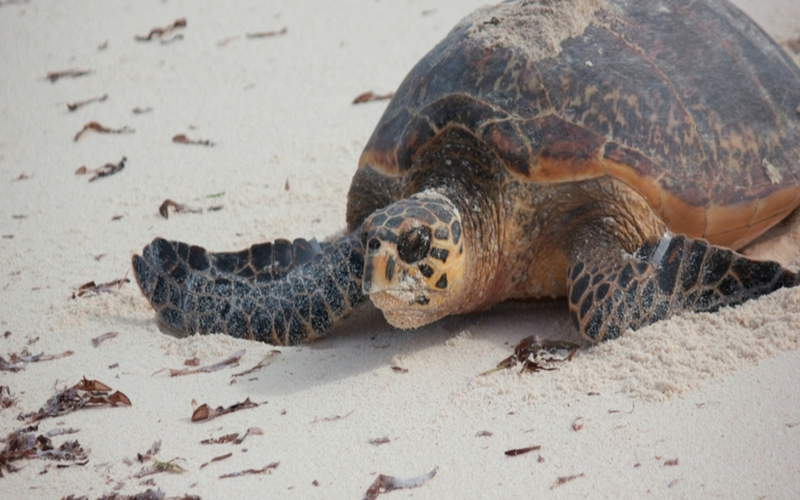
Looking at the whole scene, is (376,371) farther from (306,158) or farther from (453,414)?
(306,158)

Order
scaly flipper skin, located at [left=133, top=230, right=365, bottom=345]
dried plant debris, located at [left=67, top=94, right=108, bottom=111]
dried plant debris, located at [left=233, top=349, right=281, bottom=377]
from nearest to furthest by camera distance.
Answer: dried plant debris, located at [left=233, top=349, right=281, bottom=377] < scaly flipper skin, located at [left=133, top=230, right=365, bottom=345] < dried plant debris, located at [left=67, top=94, right=108, bottom=111]

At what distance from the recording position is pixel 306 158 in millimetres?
5500

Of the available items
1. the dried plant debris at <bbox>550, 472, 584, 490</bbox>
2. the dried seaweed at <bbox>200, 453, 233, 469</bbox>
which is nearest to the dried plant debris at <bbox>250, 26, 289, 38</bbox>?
the dried seaweed at <bbox>200, 453, 233, 469</bbox>

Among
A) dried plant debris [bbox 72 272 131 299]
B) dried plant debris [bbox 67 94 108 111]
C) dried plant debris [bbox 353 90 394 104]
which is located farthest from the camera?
dried plant debris [bbox 67 94 108 111]

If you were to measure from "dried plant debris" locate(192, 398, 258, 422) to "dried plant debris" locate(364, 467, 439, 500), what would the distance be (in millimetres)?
725

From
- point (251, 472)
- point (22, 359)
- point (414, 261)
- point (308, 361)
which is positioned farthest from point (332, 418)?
point (22, 359)

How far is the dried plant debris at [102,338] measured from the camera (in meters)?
3.67

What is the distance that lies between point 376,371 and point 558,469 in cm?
97

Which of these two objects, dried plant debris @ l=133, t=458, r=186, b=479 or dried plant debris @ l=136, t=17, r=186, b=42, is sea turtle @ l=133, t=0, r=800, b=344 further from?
dried plant debris @ l=136, t=17, r=186, b=42

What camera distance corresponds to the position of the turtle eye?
3143 mm

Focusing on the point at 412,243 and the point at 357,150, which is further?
the point at 357,150

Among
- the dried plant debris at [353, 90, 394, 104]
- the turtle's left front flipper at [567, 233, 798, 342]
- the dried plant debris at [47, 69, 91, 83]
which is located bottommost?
the turtle's left front flipper at [567, 233, 798, 342]

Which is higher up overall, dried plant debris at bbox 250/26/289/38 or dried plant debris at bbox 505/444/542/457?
dried plant debris at bbox 250/26/289/38

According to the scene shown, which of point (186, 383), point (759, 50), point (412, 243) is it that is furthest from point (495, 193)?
point (759, 50)
